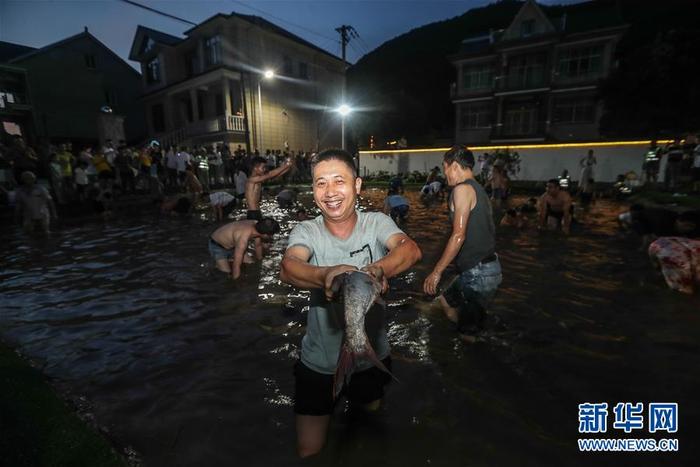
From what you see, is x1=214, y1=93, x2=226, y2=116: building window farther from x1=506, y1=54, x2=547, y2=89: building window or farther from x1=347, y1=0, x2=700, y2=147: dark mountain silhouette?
x1=506, y1=54, x2=547, y2=89: building window

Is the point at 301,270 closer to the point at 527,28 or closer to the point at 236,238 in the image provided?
the point at 236,238

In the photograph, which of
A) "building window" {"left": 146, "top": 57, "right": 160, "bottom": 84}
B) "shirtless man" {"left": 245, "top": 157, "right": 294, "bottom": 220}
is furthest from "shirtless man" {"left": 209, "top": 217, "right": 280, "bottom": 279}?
"building window" {"left": 146, "top": 57, "right": 160, "bottom": 84}

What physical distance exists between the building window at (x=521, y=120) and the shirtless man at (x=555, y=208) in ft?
87.6

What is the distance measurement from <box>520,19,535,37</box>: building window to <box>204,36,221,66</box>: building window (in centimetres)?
2774

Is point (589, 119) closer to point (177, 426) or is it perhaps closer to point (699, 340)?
point (699, 340)

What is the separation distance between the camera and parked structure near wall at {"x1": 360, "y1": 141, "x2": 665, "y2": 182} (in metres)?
22.5

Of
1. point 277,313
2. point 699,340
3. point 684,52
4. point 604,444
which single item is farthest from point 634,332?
point 684,52

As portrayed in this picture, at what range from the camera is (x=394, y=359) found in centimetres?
434

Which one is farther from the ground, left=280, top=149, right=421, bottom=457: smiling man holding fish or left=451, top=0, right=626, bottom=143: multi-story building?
left=451, top=0, right=626, bottom=143: multi-story building

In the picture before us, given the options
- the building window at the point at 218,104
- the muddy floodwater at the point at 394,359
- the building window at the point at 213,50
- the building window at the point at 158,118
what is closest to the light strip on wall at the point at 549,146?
the building window at the point at 218,104

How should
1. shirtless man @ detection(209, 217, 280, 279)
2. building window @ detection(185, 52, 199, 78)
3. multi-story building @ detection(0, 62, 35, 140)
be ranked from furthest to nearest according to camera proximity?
1. building window @ detection(185, 52, 199, 78)
2. multi-story building @ detection(0, 62, 35, 140)
3. shirtless man @ detection(209, 217, 280, 279)

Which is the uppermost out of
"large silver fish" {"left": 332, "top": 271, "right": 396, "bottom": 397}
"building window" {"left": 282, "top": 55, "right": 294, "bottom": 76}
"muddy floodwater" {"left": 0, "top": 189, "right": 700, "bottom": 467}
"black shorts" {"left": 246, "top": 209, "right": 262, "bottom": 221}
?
"building window" {"left": 282, "top": 55, "right": 294, "bottom": 76}

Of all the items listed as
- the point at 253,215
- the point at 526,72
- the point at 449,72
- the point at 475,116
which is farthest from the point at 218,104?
the point at 449,72

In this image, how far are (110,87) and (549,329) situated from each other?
4342 centimetres
